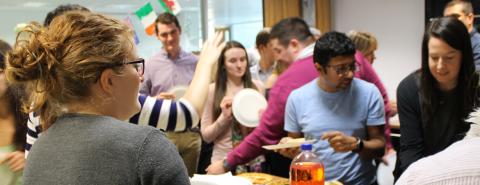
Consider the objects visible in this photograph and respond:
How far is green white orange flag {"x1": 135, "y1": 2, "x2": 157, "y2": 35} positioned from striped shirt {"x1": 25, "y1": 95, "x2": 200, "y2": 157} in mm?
3185

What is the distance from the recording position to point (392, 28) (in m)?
5.48

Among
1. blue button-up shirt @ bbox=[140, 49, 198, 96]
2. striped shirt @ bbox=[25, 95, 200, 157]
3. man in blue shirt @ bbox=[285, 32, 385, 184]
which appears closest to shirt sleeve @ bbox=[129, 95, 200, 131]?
striped shirt @ bbox=[25, 95, 200, 157]

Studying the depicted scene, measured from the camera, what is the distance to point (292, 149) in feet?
6.28

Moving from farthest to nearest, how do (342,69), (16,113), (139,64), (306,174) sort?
(342,69)
(16,113)
(306,174)
(139,64)

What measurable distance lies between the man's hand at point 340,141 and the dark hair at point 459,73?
0.97 ft

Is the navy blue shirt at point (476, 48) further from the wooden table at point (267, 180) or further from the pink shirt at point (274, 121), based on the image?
the wooden table at point (267, 180)

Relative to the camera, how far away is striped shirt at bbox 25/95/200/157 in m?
1.35

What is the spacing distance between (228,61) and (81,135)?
2.23 metres

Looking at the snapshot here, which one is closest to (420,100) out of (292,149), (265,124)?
(292,149)

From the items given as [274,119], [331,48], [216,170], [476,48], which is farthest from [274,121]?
[476,48]

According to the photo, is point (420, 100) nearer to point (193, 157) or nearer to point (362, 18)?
point (193, 157)

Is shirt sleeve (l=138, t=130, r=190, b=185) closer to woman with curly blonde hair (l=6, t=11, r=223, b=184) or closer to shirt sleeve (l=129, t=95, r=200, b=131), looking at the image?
woman with curly blonde hair (l=6, t=11, r=223, b=184)

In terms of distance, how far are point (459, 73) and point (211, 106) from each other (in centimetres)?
154

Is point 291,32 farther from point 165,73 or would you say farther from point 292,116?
point 165,73
